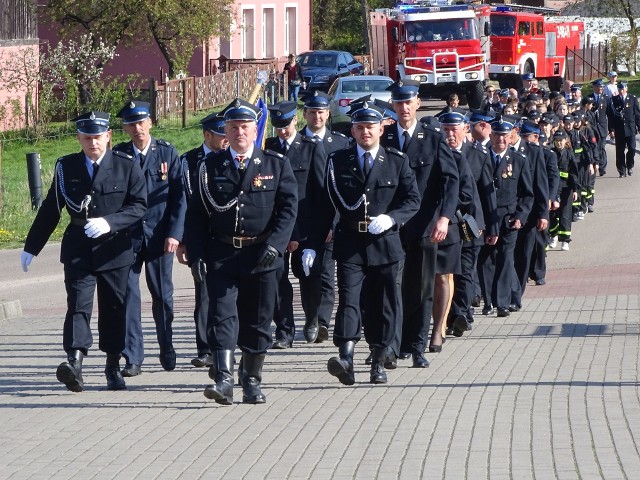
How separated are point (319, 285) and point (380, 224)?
2.67 metres

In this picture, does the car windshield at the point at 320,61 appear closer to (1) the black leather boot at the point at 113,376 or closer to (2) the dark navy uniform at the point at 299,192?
(2) the dark navy uniform at the point at 299,192

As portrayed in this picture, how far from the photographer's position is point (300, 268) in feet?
38.0

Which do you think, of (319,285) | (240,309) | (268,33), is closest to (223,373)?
(240,309)

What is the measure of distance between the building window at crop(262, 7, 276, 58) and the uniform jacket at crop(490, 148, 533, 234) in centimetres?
4503

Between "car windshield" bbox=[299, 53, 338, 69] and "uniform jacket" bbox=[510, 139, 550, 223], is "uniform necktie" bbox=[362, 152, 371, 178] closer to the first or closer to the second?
"uniform jacket" bbox=[510, 139, 550, 223]

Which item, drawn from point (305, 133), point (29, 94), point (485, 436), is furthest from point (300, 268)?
point (29, 94)

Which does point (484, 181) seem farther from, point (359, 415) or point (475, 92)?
point (475, 92)

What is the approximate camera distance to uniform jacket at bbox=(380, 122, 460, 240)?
10.1 meters

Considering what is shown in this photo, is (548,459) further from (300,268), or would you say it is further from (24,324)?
(24,324)

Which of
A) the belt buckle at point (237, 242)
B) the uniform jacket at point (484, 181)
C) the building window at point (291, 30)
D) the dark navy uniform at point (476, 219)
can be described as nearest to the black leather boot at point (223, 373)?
the belt buckle at point (237, 242)

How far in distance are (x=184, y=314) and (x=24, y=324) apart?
161 centimetres

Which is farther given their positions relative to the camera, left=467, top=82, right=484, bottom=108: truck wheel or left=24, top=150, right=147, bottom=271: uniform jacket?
left=467, top=82, right=484, bottom=108: truck wheel

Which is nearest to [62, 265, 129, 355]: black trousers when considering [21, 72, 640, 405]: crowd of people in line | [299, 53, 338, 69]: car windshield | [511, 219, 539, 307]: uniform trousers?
[21, 72, 640, 405]: crowd of people in line

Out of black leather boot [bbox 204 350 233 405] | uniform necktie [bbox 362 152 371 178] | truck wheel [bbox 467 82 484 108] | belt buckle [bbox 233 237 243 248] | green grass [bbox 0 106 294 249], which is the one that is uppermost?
uniform necktie [bbox 362 152 371 178]
